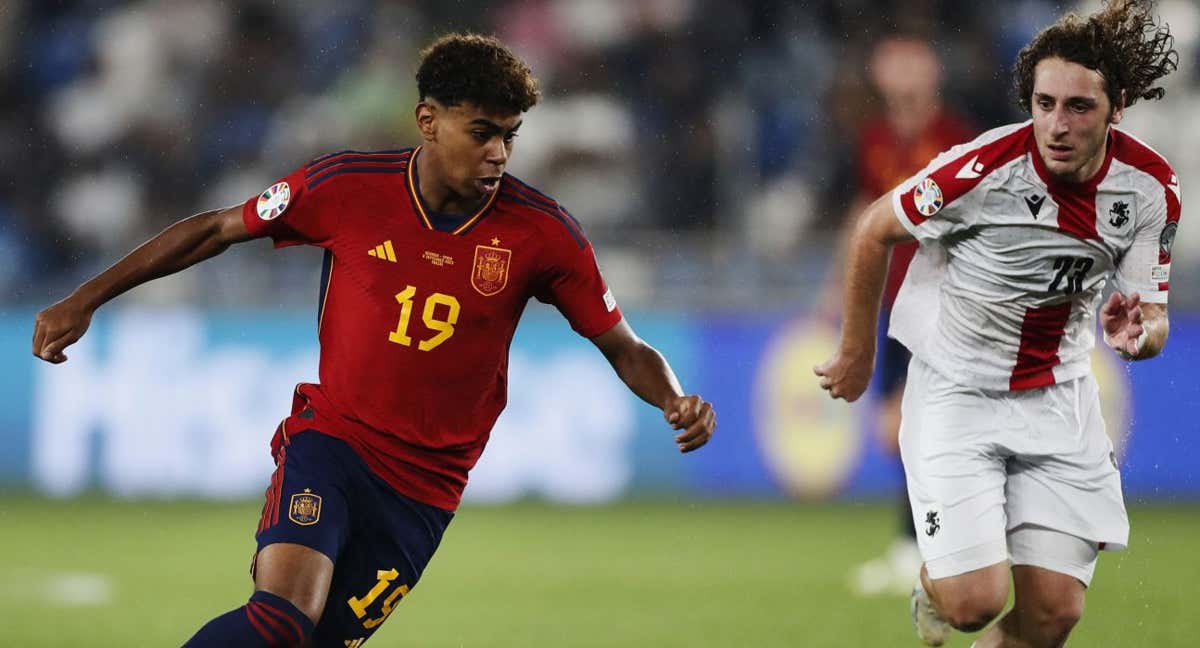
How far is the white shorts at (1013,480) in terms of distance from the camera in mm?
5211

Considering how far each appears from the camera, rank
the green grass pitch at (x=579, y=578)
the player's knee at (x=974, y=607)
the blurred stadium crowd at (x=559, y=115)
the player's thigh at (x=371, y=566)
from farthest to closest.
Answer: the blurred stadium crowd at (x=559, y=115)
the green grass pitch at (x=579, y=578)
the player's knee at (x=974, y=607)
the player's thigh at (x=371, y=566)

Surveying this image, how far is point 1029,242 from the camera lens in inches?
202

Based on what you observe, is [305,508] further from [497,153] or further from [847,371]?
[847,371]

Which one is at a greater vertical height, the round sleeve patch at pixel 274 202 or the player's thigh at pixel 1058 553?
the round sleeve patch at pixel 274 202

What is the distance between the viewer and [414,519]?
4.96 metres

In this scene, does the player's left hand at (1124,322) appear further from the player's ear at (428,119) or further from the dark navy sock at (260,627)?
the dark navy sock at (260,627)

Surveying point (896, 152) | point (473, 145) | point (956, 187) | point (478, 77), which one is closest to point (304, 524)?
point (473, 145)

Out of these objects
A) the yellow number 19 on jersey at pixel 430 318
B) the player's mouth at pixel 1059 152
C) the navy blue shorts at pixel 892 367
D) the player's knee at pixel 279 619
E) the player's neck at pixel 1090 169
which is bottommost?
the navy blue shorts at pixel 892 367

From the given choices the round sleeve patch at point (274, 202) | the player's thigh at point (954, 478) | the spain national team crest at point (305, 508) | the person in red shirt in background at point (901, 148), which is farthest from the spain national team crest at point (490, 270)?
the person in red shirt in background at point (901, 148)

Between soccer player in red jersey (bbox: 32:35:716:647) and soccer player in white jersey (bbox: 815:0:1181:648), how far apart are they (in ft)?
2.95

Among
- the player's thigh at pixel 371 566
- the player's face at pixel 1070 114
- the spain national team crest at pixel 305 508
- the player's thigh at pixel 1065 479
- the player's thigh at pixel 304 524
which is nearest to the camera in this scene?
the player's thigh at pixel 304 524

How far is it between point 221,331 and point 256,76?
2737mm

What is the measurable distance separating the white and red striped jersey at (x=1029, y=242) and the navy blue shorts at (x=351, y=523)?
1.74 m

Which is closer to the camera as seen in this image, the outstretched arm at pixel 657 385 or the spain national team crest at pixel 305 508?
the spain national team crest at pixel 305 508
